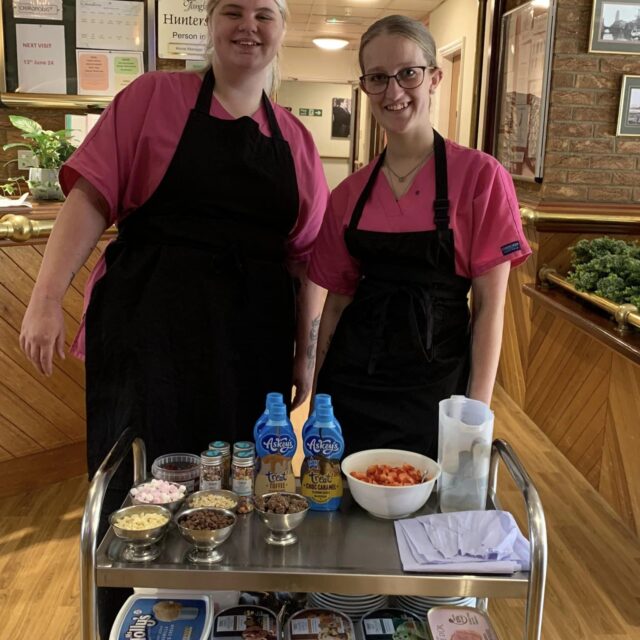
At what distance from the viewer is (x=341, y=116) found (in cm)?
1312

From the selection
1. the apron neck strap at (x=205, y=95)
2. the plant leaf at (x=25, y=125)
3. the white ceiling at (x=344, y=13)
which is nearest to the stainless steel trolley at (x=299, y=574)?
the apron neck strap at (x=205, y=95)

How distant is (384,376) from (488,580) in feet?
2.01

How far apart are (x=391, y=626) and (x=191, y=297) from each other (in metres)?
0.81

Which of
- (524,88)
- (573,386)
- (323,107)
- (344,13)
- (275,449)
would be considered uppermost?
(344,13)

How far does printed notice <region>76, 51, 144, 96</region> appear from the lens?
11.8 feet

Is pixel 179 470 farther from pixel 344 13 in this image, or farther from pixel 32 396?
pixel 344 13

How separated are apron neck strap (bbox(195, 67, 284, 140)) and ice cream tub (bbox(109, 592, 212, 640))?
1.04 m

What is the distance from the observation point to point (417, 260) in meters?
1.66

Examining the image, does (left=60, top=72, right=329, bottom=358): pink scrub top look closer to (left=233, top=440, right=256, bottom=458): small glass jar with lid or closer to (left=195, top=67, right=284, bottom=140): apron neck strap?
(left=195, top=67, right=284, bottom=140): apron neck strap

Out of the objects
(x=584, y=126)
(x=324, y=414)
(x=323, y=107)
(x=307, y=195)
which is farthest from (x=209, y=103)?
(x=323, y=107)

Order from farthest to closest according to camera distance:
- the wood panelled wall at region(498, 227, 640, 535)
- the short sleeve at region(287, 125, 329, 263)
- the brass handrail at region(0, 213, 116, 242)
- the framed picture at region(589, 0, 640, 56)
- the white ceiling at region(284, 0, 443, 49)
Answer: the white ceiling at region(284, 0, 443, 49) → the framed picture at region(589, 0, 640, 56) → the wood panelled wall at region(498, 227, 640, 535) → the brass handrail at region(0, 213, 116, 242) → the short sleeve at region(287, 125, 329, 263)

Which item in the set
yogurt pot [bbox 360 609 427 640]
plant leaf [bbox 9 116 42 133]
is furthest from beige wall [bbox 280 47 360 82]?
yogurt pot [bbox 360 609 427 640]

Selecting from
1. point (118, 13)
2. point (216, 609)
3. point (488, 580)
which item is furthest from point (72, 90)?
point (488, 580)

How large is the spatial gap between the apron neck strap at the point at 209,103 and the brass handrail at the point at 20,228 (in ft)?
4.38
